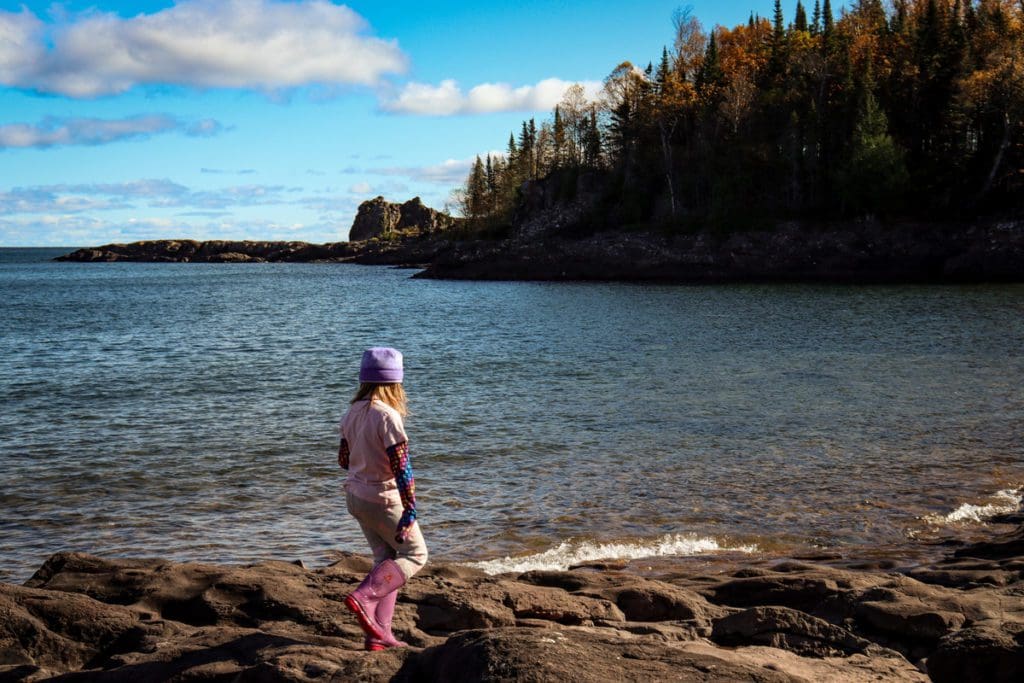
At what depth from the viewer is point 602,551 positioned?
35.9ft

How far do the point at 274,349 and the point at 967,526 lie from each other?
2979 cm

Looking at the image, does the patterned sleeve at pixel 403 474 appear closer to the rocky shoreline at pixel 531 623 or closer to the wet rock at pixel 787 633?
the rocky shoreline at pixel 531 623

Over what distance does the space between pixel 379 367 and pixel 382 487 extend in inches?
35.9

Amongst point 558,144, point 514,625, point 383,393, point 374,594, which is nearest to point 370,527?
point 374,594

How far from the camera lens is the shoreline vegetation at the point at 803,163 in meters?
68.9

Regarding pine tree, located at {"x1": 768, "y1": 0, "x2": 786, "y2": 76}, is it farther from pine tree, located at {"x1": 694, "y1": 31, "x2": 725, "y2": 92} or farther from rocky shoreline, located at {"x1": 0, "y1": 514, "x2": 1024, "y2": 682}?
rocky shoreline, located at {"x1": 0, "y1": 514, "x2": 1024, "y2": 682}

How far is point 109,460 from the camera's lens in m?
16.0

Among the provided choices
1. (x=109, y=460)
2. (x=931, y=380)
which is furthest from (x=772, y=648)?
(x=931, y=380)

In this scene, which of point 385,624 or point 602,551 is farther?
point 602,551

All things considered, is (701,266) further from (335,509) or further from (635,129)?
(335,509)

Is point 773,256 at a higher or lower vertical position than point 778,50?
lower

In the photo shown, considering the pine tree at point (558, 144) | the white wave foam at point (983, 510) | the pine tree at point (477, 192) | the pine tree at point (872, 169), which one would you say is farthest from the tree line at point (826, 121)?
the white wave foam at point (983, 510)

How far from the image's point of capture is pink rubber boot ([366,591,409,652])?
20.3 ft

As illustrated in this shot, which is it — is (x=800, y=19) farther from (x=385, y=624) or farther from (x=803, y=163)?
(x=385, y=624)
